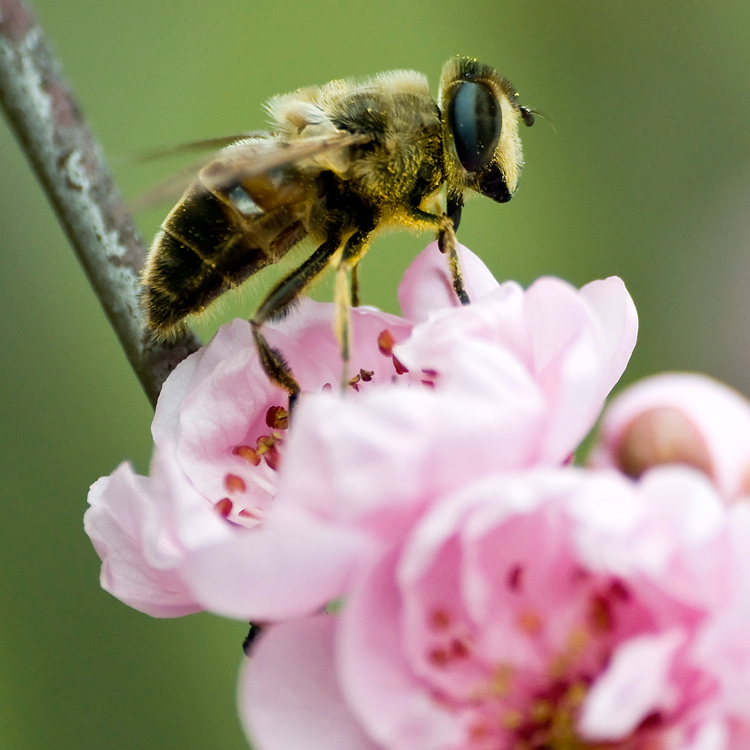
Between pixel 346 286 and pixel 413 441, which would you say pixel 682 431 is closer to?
pixel 413 441

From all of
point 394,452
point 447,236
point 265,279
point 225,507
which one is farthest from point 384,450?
point 265,279

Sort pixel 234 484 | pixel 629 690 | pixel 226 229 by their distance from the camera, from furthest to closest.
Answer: pixel 226 229 < pixel 234 484 < pixel 629 690

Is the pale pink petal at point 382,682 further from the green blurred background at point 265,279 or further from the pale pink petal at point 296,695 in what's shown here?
the green blurred background at point 265,279

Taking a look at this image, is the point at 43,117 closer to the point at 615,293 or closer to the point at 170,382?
the point at 170,382

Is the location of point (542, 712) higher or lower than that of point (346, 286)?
lower

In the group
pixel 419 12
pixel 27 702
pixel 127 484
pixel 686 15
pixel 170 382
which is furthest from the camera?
pixel 686 15

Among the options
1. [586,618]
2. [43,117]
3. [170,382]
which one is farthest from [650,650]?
[43,117]

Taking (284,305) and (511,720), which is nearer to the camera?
(511,720)
